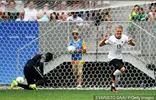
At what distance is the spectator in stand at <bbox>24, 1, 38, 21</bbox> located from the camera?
1879cm

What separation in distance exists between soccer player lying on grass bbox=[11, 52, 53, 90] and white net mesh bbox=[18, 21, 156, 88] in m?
2.38

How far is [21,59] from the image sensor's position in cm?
2128

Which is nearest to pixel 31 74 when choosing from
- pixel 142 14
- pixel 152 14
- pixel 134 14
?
pixel 134 14

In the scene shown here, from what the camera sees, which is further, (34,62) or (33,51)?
(33,51)

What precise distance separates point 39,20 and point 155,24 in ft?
13.2

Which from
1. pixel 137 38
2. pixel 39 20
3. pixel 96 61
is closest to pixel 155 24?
pixel 137 38

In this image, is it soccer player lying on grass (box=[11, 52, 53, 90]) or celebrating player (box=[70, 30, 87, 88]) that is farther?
celebrating player (box=[70, 30, 87, 88])

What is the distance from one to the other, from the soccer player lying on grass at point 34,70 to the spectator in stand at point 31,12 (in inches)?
Result: 63.6

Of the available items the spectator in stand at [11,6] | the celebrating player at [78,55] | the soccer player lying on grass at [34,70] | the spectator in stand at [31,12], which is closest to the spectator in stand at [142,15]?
the celebrating player at [78,55]

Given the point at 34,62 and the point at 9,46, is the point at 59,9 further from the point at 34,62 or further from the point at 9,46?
the point at 9,46

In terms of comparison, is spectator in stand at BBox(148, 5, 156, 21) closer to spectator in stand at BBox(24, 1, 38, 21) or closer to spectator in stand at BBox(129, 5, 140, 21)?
spectator in stand at BBox(129, 5, 140, 21)

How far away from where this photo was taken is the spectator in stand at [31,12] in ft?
61.7

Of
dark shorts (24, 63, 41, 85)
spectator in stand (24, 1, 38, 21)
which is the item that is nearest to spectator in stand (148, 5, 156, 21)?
spectator in stand (24, 1, 38, 21)

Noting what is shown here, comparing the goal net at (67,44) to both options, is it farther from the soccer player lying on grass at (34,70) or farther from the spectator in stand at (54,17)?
the soccer player lying on grass at (34,70)
